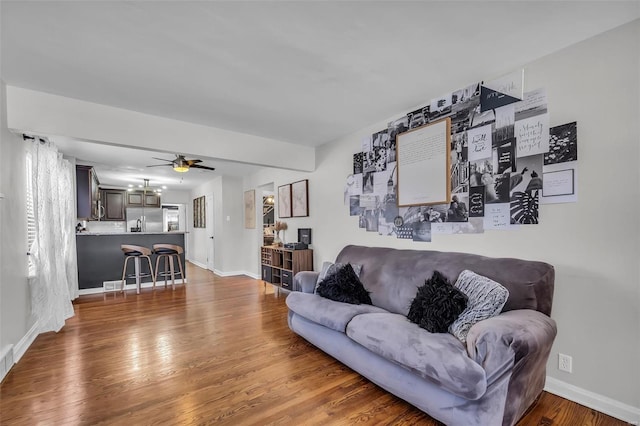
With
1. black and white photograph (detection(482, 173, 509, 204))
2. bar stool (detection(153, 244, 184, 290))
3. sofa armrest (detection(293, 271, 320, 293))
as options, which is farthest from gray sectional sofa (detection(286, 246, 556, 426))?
bar stool (detection(153, 244, 184, 290))

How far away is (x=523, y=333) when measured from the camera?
5.08 feet

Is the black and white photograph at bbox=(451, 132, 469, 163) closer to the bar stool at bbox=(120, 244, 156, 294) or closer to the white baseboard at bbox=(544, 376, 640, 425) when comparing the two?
the white baseboard at bbox=(544, 376, 640, 425)

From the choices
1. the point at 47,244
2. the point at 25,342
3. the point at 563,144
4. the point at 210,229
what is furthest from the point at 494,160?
the point at 210,229

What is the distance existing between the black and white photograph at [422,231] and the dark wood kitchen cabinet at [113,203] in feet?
26.4

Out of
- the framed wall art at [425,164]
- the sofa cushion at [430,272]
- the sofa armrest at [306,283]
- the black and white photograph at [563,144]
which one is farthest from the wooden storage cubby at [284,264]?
the black and white photograph at [563,144]

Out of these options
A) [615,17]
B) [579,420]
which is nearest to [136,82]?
[615,17]

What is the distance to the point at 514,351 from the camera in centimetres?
149

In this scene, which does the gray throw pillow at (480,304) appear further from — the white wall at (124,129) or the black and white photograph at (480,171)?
the white wall at (124,129)

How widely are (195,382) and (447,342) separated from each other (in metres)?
1.88

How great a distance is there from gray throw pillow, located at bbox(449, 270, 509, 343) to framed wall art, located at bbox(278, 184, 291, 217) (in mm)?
3536

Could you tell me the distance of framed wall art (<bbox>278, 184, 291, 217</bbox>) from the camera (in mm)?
5160

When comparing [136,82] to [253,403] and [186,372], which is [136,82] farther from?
[253,403]

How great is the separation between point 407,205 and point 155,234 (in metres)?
5.09

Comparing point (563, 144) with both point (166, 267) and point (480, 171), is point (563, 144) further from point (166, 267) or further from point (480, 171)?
point (166, 267)
